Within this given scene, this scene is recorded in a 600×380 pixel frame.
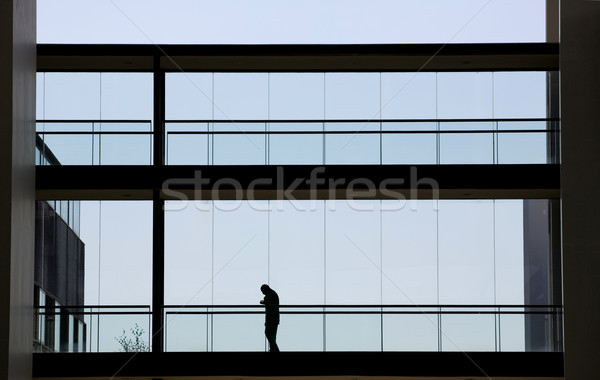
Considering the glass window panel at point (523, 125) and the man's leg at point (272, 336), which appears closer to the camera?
the man's leg at point (272, 336)

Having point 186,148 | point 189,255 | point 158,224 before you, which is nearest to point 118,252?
point 189,255

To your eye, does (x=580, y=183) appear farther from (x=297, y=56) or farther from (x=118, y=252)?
(x=118, y=252)

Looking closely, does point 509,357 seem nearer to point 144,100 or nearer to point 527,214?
point 527,214

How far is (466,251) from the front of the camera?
27.8 m

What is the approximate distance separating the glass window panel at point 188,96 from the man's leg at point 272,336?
824 centimetres

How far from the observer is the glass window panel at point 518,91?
90.5 ft

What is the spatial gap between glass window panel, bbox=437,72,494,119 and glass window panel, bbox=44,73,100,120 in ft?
29.1

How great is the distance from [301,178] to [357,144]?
1982 mm

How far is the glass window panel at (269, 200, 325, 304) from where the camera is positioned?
1099 inches

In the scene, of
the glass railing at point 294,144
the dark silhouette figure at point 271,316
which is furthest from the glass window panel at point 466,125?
the dark silhouette figure at point 271,316

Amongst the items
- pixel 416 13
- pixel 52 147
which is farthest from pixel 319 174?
pixel 416 13

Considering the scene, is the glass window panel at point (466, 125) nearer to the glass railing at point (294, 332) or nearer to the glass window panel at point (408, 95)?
the glass window panel at point (408, 95)

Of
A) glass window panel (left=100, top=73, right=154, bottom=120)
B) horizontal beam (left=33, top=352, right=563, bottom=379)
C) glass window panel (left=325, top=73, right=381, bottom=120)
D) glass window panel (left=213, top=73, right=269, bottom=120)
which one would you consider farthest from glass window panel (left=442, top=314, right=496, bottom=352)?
glass window panel (left=100, top=73, right=154, bottom=120)

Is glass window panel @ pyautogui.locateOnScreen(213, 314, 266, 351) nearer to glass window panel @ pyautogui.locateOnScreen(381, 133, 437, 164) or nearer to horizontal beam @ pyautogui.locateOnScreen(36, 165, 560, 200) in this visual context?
horizontal beam @ pyautogui.locateOnScreen(36, 165, 560, 200)
